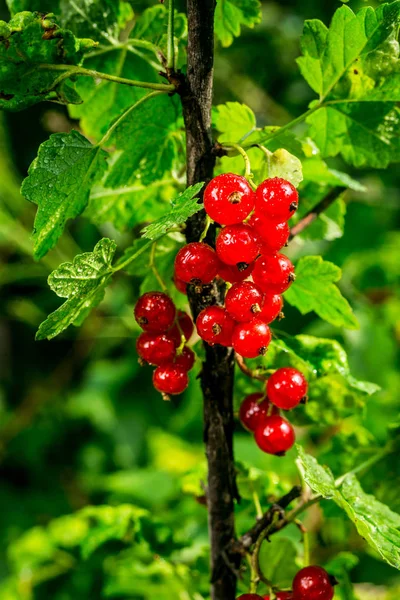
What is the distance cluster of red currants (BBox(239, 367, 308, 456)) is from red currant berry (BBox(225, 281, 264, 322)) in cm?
20

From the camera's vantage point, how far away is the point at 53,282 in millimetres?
837

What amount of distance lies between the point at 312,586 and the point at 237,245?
574mm

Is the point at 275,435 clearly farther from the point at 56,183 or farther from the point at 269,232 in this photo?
the point at 56,183

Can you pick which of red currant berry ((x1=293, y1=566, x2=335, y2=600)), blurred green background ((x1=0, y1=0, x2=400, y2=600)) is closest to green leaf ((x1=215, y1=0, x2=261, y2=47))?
red currant berry ((x1=293, y1=566, x2=335, y2=600))

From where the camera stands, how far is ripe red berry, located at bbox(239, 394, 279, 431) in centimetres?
114

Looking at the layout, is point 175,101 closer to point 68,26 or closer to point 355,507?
point 68,26

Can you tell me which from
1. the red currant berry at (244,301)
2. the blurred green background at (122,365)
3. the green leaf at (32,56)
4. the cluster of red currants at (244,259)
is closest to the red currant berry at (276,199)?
the cluster of red currants at (244,259)

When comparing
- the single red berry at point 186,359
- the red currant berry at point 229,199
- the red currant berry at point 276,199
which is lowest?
the single red berry at point 186,359

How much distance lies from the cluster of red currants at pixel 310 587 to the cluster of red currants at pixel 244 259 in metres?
0.40

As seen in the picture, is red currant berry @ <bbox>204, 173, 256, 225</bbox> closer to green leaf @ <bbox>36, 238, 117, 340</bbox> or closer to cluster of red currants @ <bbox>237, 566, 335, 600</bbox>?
green leaf @ <bbox>36, 238, 117, 340</bbox>

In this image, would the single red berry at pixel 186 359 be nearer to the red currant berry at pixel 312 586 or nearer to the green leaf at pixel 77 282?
the green leaf at pixel 77 282

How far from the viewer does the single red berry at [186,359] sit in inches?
39.9

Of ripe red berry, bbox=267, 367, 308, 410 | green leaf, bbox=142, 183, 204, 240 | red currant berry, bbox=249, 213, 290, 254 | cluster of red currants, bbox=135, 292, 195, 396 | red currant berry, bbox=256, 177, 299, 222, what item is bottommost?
ripe red berry, bbox=267, 367, 308, 410

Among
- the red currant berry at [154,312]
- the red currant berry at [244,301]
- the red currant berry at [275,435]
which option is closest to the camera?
the red currant berry at [244,301]
